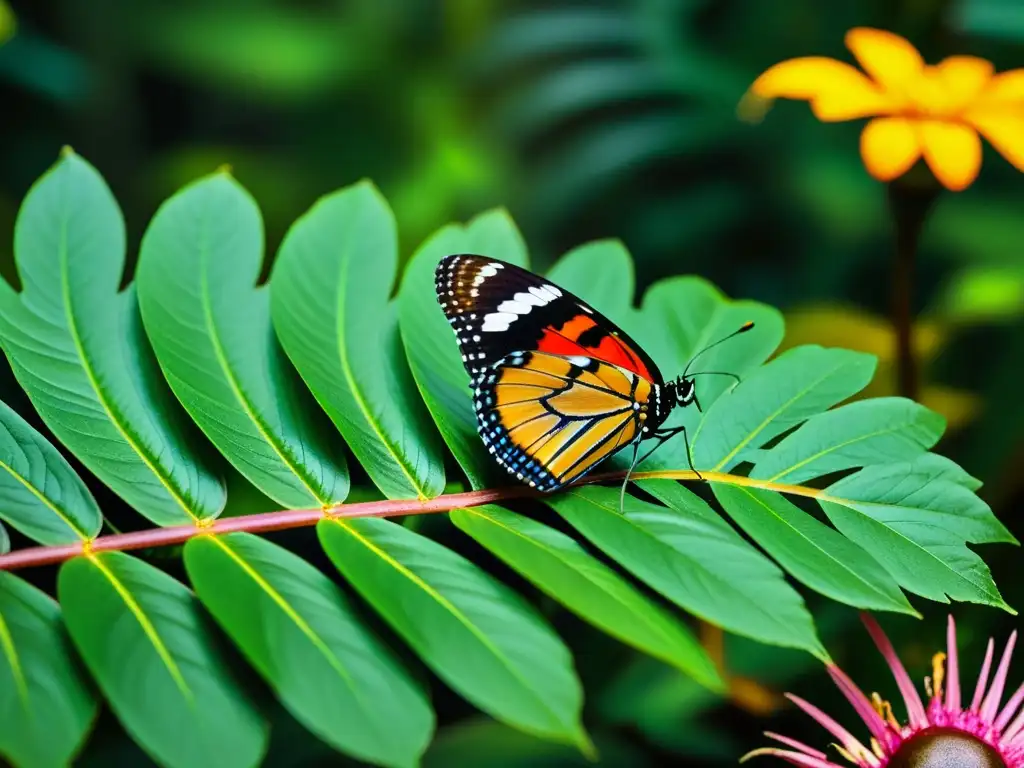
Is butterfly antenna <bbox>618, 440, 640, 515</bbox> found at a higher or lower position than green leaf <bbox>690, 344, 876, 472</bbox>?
lower

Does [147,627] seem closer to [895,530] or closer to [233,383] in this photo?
[233,383]

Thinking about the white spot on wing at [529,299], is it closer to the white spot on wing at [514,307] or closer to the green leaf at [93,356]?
the white spot on wing at [514,307]

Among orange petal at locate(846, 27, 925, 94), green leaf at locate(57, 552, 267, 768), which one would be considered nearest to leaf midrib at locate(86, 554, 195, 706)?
green leaf at locate(57, 552, 267, 768)

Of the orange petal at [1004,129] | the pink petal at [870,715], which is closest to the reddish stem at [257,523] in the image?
the pink petal at [870,715]

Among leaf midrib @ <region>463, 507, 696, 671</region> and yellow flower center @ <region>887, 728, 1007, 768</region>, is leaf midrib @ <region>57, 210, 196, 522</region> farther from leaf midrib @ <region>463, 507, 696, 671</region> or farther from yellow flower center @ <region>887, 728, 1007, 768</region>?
yellow flower center @ <region>887, 728, 1007, 768</region>

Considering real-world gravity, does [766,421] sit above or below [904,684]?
above

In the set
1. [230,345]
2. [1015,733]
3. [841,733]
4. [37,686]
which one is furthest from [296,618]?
[1015,733]
